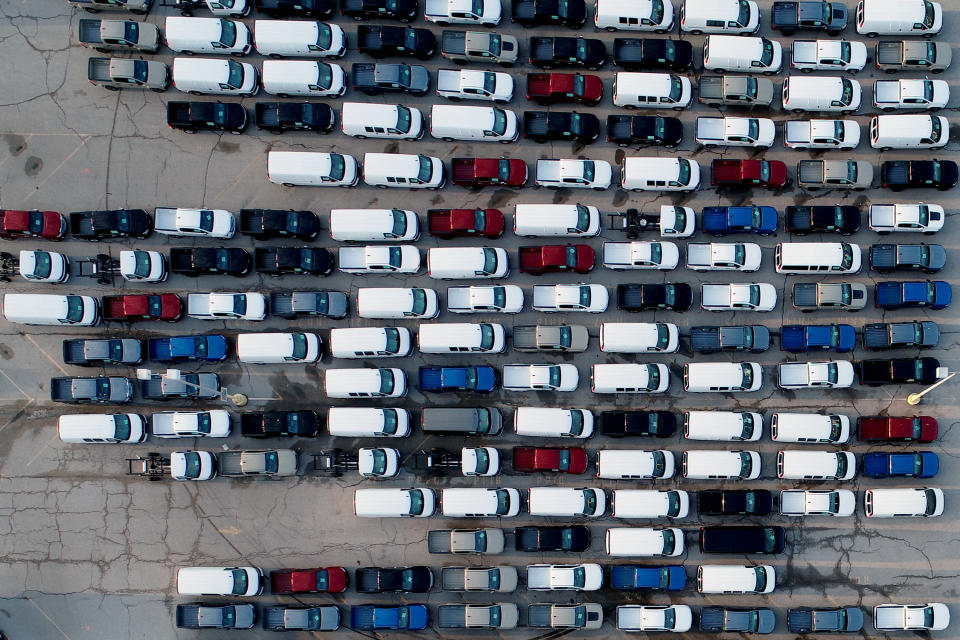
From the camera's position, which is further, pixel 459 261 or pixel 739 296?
pixel 739 296

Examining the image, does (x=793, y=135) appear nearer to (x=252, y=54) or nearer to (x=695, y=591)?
(x=695, y=591)

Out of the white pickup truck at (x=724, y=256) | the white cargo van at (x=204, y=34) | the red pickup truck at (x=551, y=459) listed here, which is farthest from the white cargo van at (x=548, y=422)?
the white cargo van at (x=204, y=34)

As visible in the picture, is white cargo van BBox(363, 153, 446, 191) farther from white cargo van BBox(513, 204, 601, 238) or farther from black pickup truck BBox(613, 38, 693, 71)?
black pickup truck BBox(613, 38, 693, 71)

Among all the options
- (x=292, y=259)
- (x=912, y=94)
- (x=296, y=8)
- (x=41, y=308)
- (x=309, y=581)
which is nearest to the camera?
(x=309, y=581)

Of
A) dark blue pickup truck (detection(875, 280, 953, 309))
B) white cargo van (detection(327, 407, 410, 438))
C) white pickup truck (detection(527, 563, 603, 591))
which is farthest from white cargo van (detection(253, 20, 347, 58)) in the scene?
dark blue pickup truck (detection(875, 280, 953, 309))

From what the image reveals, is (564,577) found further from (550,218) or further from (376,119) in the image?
(376,119)

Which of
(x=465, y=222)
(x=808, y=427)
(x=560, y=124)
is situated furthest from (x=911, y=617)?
(x=560, y=124)
